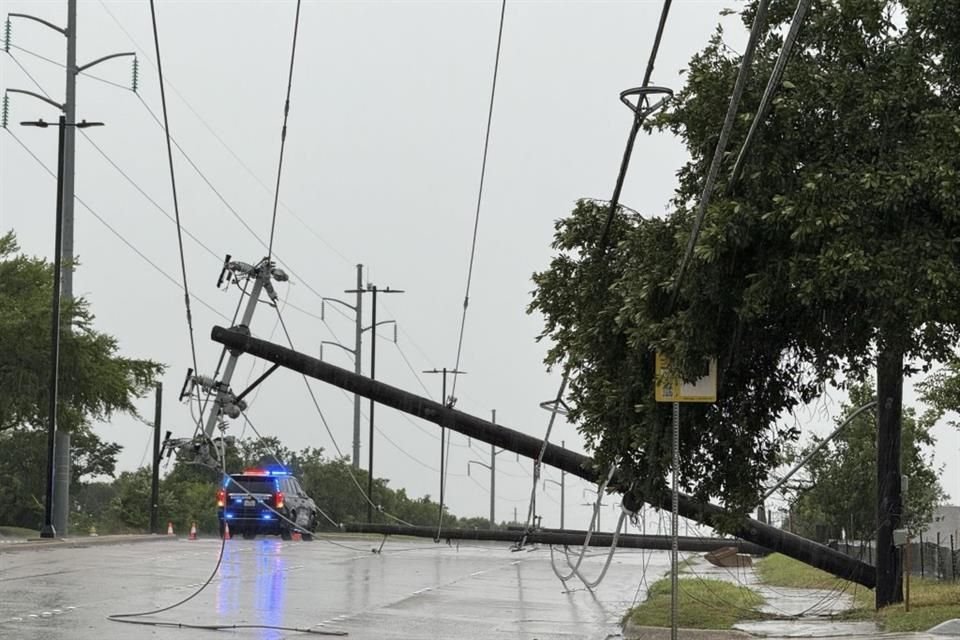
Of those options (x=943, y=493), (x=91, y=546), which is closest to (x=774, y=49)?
(x=91, y=546)

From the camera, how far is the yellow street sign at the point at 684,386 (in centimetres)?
1368

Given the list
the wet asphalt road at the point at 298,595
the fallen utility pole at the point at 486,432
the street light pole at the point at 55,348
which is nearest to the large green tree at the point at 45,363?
the street light pole at the point at 55,348

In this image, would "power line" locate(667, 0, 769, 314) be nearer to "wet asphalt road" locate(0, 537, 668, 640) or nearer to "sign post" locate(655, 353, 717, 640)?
"sign post" locate(655, 353, 717, 640)

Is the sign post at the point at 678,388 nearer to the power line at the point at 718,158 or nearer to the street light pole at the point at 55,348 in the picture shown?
the power line at the point at 718,158

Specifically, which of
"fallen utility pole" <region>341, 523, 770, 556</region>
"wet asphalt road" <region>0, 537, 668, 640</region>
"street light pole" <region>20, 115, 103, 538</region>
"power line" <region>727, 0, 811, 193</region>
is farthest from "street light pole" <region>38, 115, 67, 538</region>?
"power line" <region>727, 0, 811, 193</region>

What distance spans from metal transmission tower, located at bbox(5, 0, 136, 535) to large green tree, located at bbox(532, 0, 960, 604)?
85.2 ft

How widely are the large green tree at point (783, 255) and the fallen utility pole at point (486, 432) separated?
5.92ft

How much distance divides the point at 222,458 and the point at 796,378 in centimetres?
689

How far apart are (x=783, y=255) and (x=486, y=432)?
20.4 feet

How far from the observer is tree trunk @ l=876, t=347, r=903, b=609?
17.5 meters

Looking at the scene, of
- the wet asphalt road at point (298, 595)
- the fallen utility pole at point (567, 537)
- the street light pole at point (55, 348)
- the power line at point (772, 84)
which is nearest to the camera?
the power line at point (772, 84)

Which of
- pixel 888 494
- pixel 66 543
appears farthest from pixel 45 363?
pixel 888 494

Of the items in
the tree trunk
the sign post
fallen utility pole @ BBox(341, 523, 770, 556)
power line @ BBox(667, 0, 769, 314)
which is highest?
power line @ BBox(667, 0, 769, 314)

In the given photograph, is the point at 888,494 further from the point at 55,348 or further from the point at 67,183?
the point at 67,183
